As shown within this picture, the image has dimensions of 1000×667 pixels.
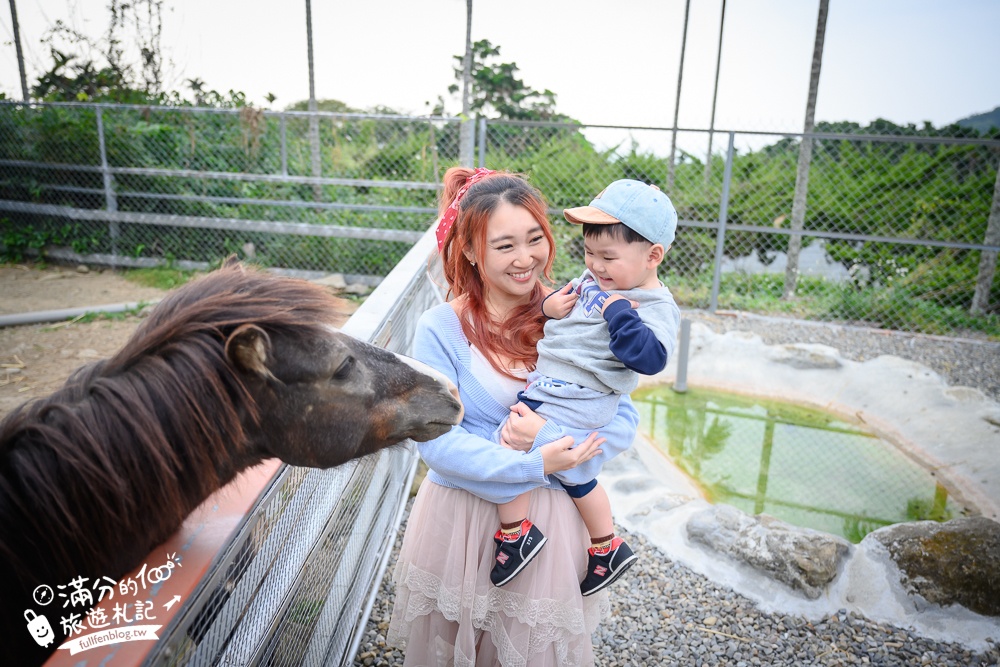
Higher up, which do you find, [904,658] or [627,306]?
[627,306]

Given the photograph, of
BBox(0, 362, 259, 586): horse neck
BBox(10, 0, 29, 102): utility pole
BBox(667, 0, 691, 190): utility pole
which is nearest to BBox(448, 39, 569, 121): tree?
BBox(667, 0, 691, 190): utility pole

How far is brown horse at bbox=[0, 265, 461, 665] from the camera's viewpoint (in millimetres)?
1179

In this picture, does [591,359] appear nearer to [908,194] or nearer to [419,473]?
[419,473]

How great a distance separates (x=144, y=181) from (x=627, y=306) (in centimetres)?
961

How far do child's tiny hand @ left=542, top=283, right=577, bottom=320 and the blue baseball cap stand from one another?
21 centimetres

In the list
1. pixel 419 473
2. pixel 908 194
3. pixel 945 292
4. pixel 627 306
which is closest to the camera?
pixel 627 306

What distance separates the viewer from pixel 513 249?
171 centimetres

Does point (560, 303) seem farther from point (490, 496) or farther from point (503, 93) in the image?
point (503, 93)

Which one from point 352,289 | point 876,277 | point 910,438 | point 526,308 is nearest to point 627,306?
point 526,308

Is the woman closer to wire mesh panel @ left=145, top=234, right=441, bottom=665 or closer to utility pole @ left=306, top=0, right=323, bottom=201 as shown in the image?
wire mesh panel @ left=145, top=234, right=441, bottom=665

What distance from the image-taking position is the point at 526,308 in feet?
6.13

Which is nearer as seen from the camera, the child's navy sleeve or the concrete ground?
the child's navy sleeve

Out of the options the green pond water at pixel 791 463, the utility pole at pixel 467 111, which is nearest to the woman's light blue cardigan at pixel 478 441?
the green pond water at pixel 791 463

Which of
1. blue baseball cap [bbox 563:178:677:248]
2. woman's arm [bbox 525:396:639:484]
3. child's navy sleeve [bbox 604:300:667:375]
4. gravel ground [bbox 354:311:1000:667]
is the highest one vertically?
blue baseball cap [bbox 563:178:677:248]
